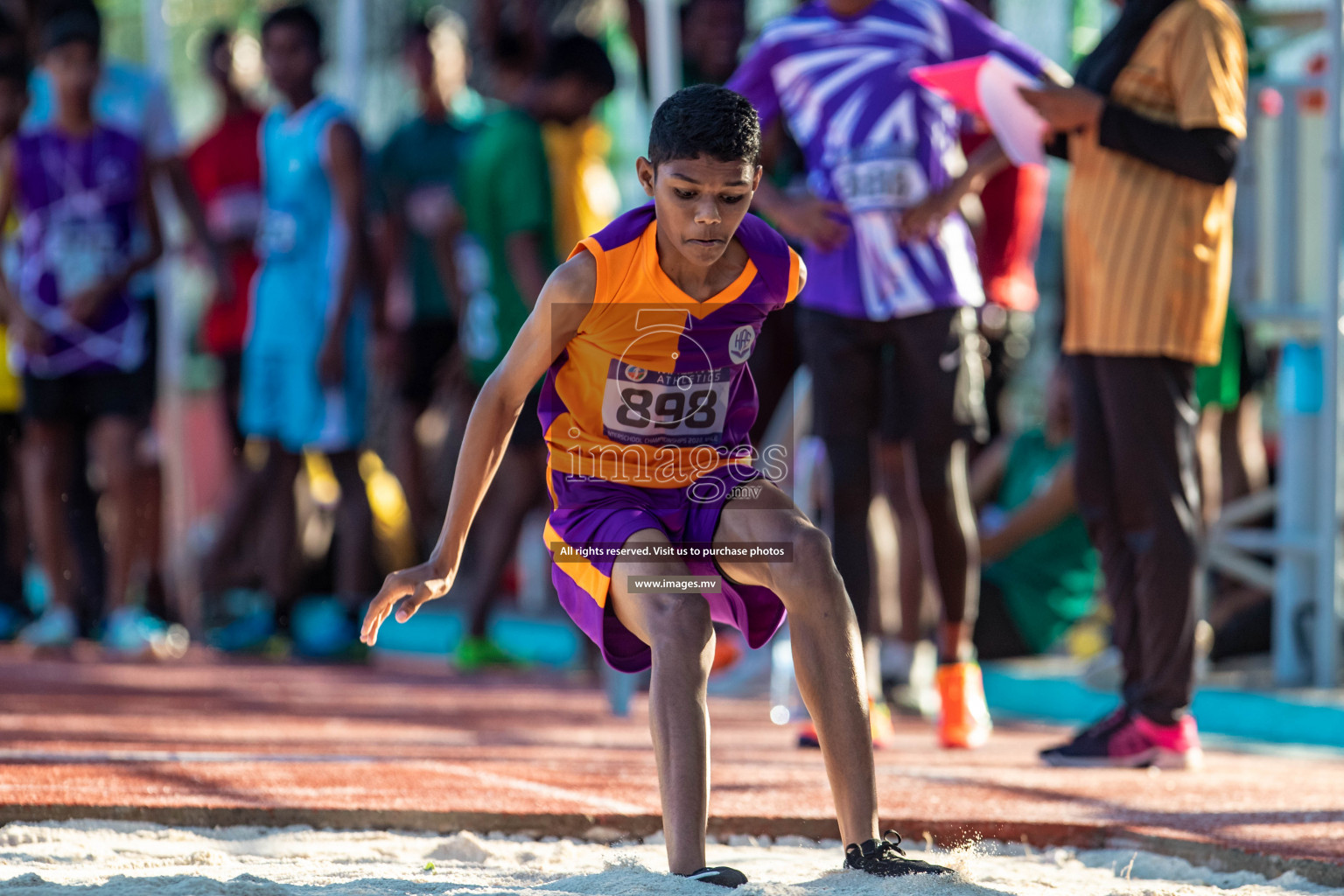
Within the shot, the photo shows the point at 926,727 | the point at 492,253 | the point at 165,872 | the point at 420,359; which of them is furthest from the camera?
the point at 420,359

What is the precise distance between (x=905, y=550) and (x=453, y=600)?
518 cm

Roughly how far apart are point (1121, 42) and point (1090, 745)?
178 centimetres

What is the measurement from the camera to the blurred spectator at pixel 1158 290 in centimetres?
432

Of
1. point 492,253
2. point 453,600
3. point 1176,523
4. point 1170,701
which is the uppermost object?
point 492,253

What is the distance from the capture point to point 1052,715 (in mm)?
6371

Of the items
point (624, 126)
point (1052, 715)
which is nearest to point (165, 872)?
point (1052, 715)

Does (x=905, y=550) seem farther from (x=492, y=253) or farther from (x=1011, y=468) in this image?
(x=492, y=253)

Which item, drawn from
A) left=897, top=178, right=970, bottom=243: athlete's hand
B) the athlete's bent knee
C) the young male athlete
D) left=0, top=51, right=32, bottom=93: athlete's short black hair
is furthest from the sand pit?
left=0, top=51, right=32, bottom=93: athlete's short black hair

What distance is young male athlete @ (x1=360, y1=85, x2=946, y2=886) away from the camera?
109 inches

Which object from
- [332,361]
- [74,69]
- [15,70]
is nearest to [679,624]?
[332,361]

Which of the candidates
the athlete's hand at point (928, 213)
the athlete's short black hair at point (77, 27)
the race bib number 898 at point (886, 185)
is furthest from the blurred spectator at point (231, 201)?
the athlete's hand at point (928, 213)

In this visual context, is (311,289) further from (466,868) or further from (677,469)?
(466,868)

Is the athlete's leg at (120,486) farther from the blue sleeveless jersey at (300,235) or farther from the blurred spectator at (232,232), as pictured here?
the blue sleeveless jersey at (300,235)

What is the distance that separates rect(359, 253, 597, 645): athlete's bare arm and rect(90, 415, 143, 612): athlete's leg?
4487 millimetres
